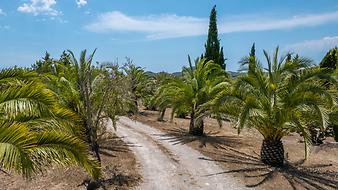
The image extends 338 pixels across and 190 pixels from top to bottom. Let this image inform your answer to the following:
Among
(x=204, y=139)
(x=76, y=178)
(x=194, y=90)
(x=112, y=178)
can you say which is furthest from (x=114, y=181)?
(x=194, y=90)

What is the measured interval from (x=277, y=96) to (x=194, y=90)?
19.9 feet

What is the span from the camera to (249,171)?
489 inches

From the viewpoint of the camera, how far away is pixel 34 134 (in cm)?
645

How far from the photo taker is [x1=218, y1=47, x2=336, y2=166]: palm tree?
40.2 feet

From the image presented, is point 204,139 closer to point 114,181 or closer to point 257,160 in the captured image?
point 257,160

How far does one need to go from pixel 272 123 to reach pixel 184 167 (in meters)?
3.47

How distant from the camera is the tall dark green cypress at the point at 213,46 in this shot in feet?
136

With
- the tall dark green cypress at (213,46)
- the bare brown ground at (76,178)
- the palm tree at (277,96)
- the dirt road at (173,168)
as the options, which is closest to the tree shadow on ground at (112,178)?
the bare brown ground at (76,178)

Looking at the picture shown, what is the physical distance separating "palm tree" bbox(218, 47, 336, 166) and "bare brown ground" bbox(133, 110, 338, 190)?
91 cm

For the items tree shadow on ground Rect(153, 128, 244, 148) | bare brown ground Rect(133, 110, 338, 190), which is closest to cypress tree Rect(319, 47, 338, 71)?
bare brown ground Rect(133, 110, 338, 190)

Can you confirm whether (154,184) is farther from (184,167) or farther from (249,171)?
(249,171)

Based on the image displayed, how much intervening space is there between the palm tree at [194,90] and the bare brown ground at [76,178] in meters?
6.00

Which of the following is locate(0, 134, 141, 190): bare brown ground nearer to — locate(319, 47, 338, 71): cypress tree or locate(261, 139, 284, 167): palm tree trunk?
locate(261, 139, 284, 167): palm tree trunk

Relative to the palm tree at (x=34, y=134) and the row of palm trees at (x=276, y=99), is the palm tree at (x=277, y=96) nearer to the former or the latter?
the row of palm trees at (x=276, y=99)
